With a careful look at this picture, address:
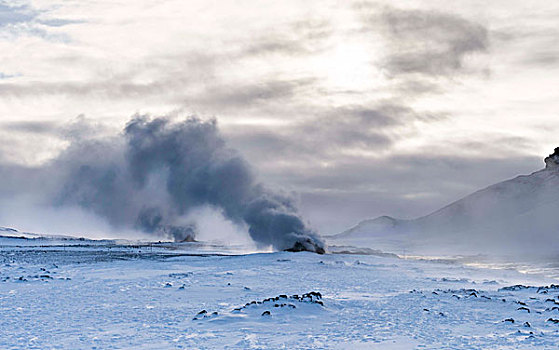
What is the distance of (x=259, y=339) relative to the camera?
17.0m

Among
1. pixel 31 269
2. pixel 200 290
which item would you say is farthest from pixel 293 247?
pixel 200 290

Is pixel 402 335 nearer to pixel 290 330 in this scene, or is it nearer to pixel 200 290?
pixel 290 330

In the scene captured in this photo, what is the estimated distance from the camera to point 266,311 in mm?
20203

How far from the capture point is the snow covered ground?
16.8m

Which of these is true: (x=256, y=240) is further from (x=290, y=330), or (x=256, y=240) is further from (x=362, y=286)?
(x=290, y=330)

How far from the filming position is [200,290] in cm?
2833

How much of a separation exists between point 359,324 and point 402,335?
2031 millimetres

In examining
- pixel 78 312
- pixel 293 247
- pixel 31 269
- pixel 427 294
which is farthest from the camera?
pixel 293 247

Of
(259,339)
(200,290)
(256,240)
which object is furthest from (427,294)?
(256,240)

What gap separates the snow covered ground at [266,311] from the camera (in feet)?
55.1

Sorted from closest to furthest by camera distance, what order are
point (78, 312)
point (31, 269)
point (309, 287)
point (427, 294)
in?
point (78, 312), point (427, 294), point (309, 287), point (31, 269)

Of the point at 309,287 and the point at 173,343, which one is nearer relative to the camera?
the point at 173,343

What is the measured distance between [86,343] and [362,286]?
17.4 meters

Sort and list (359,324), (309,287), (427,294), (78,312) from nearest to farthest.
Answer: (359,324) → (78,312) → (427,294) → (309,287)
